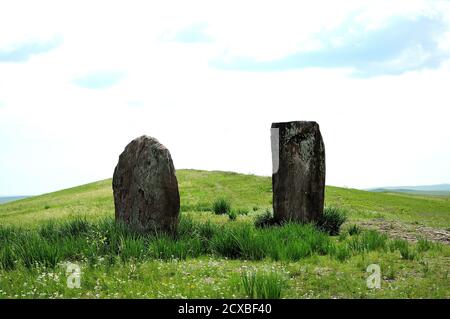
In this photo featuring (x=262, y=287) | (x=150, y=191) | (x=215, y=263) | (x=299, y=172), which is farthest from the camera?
(x=299, y=172)

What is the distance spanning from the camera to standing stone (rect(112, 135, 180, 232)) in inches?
504

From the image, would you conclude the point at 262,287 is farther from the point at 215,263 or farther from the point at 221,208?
the point at 221,208

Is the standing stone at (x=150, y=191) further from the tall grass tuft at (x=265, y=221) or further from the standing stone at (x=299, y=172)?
the standing stone at (x=299, y=172)

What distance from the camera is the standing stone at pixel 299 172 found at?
49.0ft

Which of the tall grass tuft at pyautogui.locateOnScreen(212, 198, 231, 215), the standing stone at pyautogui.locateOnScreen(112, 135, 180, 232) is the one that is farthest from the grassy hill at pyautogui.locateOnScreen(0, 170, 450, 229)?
the standing stone at pyautogui.locateOnScreen(112, 135, 180, 232)

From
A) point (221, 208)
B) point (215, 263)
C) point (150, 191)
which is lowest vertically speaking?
point (215, 263)

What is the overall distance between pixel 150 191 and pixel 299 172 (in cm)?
473

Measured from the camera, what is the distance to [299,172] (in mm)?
14930

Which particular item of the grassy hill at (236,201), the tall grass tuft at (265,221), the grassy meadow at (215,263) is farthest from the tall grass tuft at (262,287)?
the grassy hill at (236,201)

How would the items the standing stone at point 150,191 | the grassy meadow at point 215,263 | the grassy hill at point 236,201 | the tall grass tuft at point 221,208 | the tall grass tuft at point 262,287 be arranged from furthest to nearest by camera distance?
the grassy hill at point 236,201, the tall grass tuft at point 221,208, the standing stone at point 150,191, the grassy meadow at point 215,263, the tall grass tuft at point 262,287

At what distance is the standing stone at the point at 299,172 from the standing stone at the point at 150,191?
365 centimetres

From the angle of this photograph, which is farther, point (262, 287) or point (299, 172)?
point (299, 172)

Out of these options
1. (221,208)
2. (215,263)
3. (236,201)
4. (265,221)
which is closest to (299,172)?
(265,221)

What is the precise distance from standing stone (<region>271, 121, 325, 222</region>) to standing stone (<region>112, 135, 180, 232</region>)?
12.0ft
